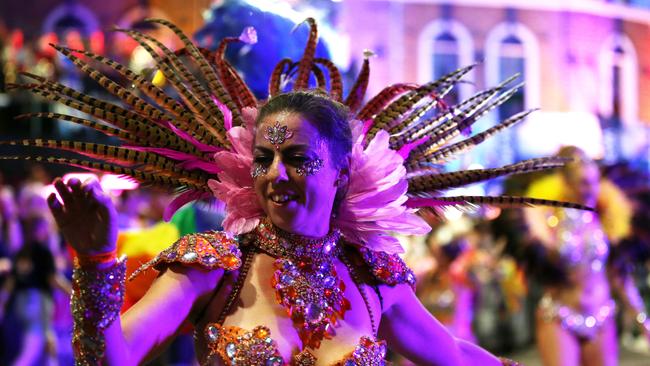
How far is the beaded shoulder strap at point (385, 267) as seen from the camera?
255 centimetres

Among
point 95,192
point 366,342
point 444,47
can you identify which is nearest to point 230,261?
point 366,342

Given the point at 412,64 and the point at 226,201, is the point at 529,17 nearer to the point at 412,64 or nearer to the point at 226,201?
the point at 412,64

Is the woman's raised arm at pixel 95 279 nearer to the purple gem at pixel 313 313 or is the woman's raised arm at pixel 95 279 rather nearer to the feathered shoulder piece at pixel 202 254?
the feathered shoulder piece at pixel 202 254

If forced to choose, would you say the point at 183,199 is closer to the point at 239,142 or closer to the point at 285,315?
the point at 239,142

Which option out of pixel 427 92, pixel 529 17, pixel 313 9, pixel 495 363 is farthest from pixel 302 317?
pixel 529 17

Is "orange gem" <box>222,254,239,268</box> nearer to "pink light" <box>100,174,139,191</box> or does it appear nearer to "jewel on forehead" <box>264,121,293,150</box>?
"jewel on forehead" <box>264,121,293,150</box>

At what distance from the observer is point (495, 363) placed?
2715 millimetres

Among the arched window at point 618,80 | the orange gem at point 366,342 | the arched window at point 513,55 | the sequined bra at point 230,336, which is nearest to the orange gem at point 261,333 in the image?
the sequined bra at point 230,336

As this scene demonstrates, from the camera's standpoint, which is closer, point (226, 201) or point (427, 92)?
point (226, 201)

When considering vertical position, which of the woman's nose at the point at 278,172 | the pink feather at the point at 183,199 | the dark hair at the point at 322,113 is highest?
the dark hair at the point at 322,113

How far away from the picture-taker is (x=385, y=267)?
8.40 feet

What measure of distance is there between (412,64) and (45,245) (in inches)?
695

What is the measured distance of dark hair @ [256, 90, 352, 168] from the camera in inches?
92.7

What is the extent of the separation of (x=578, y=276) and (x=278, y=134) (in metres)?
4.14
